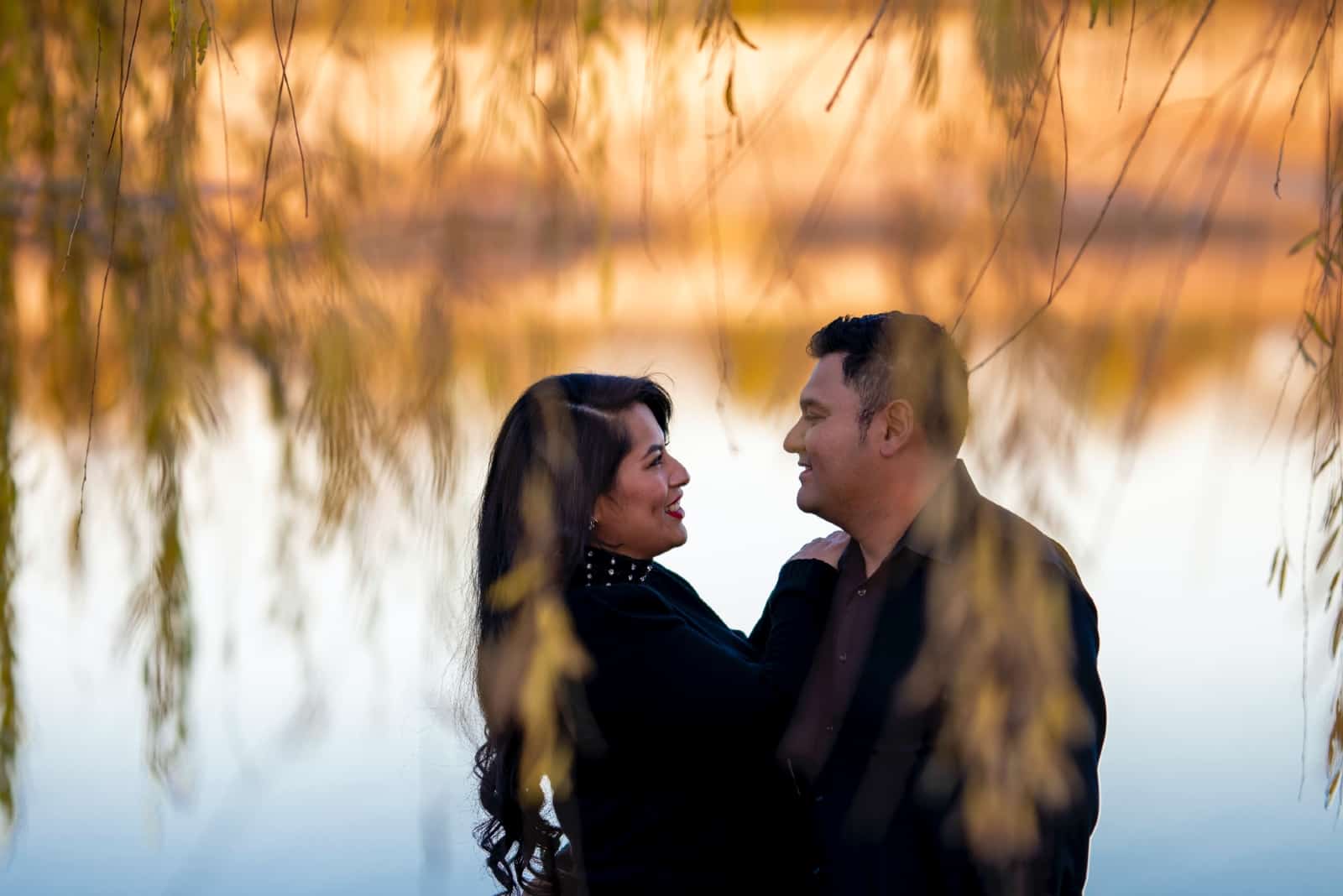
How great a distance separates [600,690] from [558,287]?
0.63m

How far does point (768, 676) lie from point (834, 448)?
0.26 metres

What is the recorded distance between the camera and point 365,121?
50.6 inches

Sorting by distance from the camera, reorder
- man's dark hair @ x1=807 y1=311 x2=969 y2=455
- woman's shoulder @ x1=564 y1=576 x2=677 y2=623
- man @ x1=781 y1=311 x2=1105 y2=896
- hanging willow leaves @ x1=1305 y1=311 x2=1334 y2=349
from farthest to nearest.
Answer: woman's shoulder @ x1=564 y1=576 x2=677 y2=623 → man's dark hair @ x1=807 y1=311 x2=969 y2=455 → man @ x1=781 y1=311 x2=1105 y2=896 → hanging willow leaves @ x1=1305 y1=311 x2=1334 y2=349

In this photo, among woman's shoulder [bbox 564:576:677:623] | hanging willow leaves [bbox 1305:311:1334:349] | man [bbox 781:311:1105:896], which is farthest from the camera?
woman's shoulder [bbox 564:576:677:623]

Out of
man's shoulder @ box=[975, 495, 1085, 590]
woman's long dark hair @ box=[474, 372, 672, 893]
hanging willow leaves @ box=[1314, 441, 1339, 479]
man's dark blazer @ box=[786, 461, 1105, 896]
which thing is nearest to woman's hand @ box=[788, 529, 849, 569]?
man's dark blazer @ box=[786, 461, 1105, 896]

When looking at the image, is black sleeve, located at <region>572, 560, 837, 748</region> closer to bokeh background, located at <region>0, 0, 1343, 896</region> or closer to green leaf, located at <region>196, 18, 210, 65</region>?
bokeh background, located at <region>0, 0, 1343, 896</region>

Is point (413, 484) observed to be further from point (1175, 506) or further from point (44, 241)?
point (1175, 506)

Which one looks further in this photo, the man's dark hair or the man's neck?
the man's neck

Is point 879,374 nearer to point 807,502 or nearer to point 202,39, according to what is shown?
point 807,502

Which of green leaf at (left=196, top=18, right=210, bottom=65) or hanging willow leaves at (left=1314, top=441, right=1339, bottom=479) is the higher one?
green leaf at (left=196, top=18, right=210, bottom=65)

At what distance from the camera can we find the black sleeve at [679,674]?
5.35 feet

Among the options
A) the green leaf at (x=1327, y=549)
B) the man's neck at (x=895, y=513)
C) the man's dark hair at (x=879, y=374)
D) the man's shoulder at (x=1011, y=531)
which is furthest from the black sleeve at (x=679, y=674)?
the green leaf at (x=1327, y=549)

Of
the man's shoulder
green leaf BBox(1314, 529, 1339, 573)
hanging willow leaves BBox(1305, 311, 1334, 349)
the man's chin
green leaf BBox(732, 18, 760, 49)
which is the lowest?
green leaf BBox(1314, 529, 1339, 573)

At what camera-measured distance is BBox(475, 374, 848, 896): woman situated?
164 cm
